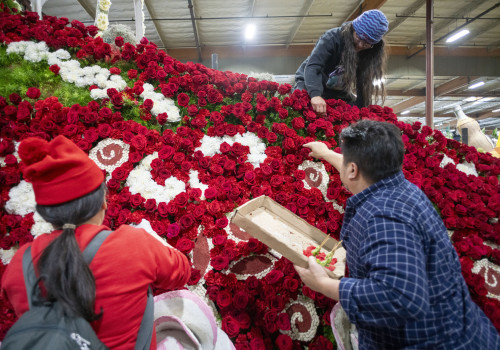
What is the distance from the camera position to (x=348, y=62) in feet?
7.72

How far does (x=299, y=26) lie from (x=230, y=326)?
8.00 m

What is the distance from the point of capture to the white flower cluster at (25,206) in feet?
5.62

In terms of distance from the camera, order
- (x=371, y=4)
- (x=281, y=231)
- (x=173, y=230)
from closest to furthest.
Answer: (x=281, y=231), (x=173, y=230), (x=371, y=4)

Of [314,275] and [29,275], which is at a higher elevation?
[29,275]

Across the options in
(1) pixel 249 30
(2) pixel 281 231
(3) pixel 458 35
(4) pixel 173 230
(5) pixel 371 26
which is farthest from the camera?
(3) pixel 458 35

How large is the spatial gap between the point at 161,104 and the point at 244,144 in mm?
707

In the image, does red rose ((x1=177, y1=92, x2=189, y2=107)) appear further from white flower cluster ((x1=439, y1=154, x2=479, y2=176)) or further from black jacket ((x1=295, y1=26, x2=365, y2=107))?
white flower cluster ((x1=439, y1=154, x2=479, y2=176))

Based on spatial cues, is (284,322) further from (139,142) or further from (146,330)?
(139,142)

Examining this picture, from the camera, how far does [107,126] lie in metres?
1.99

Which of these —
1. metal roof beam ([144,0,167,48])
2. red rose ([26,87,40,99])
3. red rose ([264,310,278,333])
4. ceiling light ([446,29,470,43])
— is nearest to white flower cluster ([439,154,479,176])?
red rose ([264,310,278,333])

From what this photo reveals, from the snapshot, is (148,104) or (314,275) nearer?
(314,275)

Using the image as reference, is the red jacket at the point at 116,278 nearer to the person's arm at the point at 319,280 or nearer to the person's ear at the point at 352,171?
the person's arm at the point at 319,280

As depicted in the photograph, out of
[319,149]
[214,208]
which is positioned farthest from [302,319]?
[319,149]

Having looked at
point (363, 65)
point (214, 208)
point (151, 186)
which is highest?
point (363, 65)
